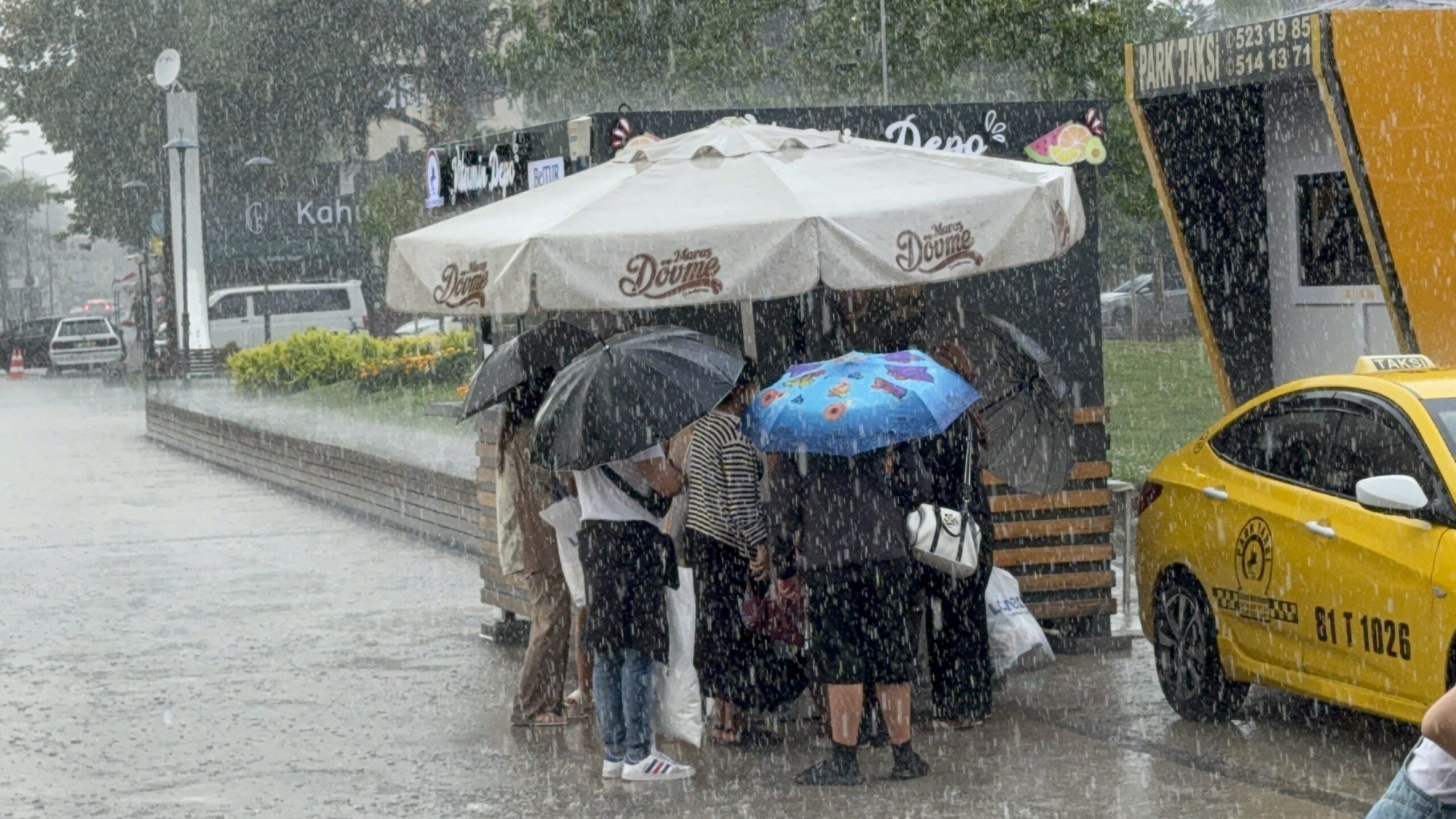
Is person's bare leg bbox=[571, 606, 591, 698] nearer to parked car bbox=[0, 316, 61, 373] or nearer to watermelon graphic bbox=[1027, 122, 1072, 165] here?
watermelon graphic bbox=[1027, 122, 1072, 165]

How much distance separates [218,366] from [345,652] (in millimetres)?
31914

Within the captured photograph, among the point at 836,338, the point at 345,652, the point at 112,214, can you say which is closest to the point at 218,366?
the point at 112,214

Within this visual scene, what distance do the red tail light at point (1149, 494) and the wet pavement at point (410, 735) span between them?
85 cm

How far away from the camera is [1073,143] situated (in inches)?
394

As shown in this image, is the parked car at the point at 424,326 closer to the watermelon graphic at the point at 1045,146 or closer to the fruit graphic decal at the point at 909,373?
the watermelon graphic at the point at 1045,146

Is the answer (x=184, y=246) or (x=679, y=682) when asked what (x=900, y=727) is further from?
(x=184, y=246)

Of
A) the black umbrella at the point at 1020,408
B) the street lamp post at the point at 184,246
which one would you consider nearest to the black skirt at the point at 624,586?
the black umbrella at the point at 1020,408

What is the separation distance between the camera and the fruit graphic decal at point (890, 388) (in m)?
7.47

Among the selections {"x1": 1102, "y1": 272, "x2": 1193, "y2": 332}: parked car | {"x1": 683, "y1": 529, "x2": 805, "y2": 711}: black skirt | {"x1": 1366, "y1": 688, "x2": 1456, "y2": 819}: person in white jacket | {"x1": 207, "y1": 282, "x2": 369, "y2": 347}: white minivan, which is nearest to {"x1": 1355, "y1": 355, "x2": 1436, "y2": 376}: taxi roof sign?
{"x1": 683, "y1": 529, "x2": 805, "y2": 711}: black skirt

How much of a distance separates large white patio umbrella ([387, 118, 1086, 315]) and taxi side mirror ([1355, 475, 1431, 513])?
A: 1.81 metres

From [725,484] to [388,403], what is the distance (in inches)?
751

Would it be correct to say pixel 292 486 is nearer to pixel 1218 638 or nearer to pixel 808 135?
pixel 808 135

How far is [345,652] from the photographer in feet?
36.8

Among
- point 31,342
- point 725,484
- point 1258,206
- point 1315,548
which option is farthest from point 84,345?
point 1315,548
